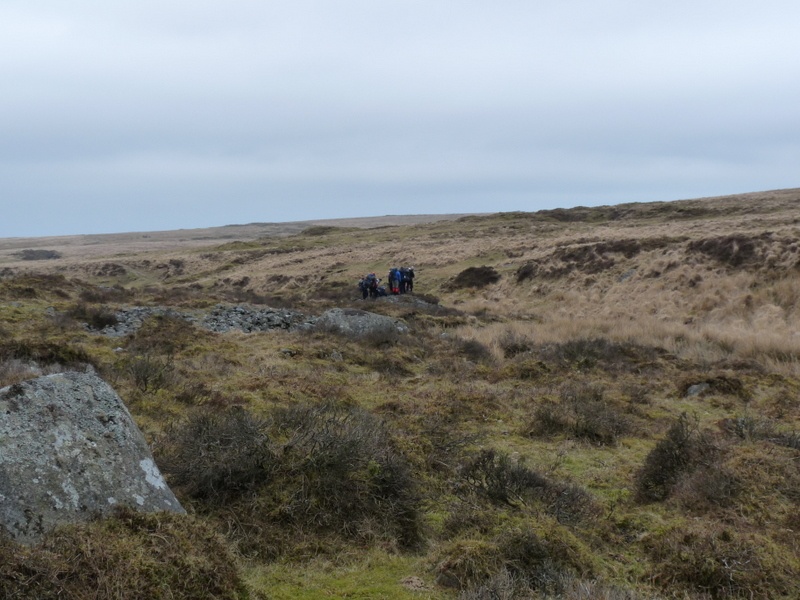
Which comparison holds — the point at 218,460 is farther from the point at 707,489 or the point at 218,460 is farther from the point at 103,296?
the point at 103,296

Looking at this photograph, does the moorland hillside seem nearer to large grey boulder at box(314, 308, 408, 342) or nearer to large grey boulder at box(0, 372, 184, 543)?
large grey boulder at box(0, 372, 184, 543)

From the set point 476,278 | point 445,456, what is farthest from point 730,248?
point 445,456

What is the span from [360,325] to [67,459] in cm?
1364

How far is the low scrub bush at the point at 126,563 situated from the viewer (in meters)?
3.20

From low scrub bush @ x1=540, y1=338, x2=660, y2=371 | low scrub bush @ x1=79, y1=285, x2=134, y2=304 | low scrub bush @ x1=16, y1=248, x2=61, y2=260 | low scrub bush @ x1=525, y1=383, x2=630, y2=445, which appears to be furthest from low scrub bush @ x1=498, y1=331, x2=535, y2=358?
low scrub bush @ x1=16, y1=248, x2=61, y2=260

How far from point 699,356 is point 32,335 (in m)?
15.5

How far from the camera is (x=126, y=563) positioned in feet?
11.5

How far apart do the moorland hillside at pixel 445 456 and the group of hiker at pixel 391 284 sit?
26.8ft

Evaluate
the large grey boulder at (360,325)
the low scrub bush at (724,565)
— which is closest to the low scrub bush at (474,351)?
the large grey boulder at (360,325)

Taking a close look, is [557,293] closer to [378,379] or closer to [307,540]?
[378,379]

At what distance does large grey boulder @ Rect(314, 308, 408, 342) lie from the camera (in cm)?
1669

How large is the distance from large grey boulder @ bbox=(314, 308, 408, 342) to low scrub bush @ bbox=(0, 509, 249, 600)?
1203 cm

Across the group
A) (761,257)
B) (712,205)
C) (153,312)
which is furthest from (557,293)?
(712,205)

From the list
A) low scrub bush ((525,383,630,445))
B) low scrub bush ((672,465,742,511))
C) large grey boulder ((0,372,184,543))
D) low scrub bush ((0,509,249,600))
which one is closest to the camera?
low scrub bush ((0,509,249,600))
